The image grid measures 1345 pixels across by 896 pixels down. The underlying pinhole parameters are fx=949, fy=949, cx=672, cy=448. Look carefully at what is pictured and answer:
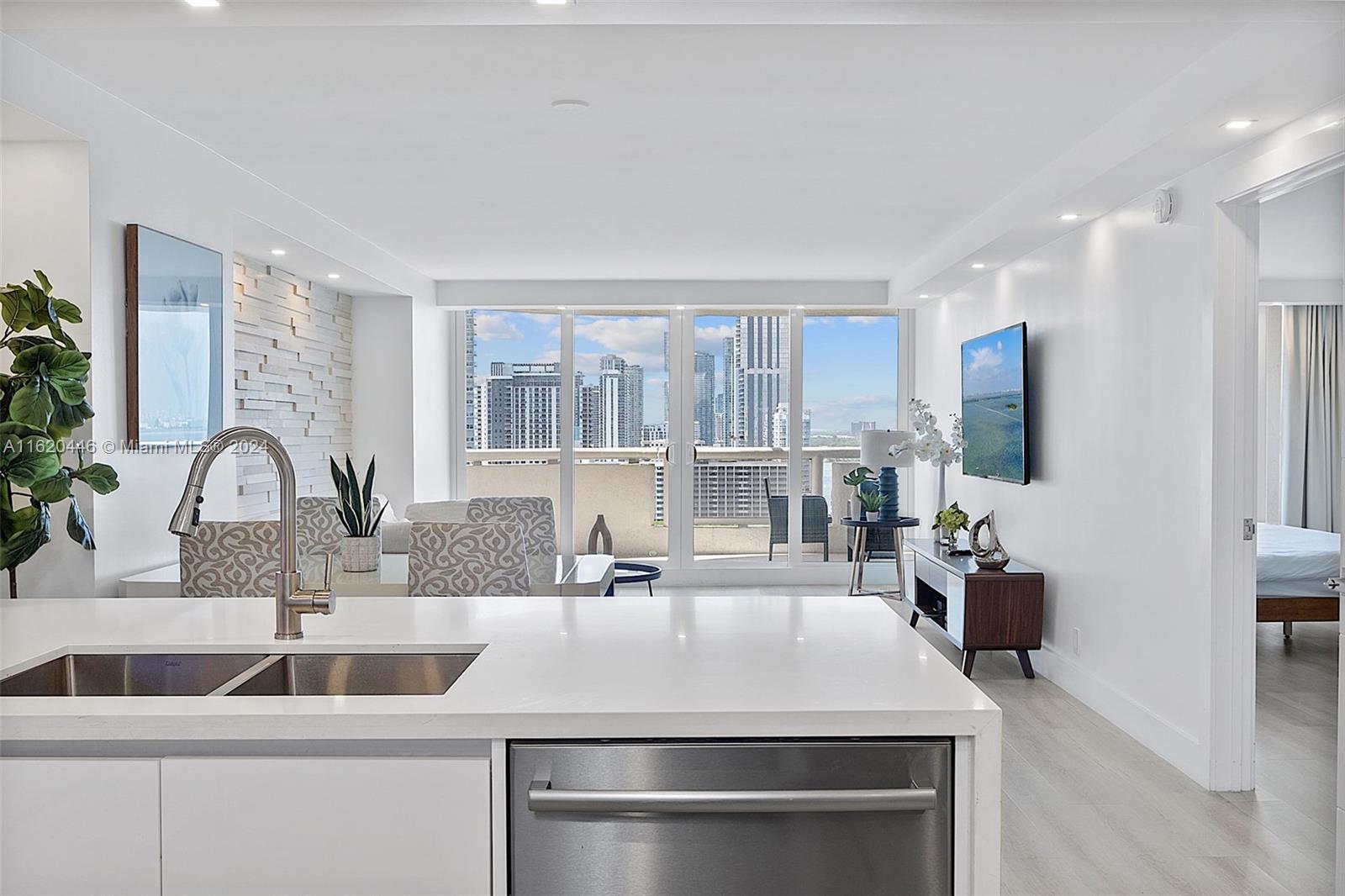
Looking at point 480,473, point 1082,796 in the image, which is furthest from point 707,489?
point 1082,796

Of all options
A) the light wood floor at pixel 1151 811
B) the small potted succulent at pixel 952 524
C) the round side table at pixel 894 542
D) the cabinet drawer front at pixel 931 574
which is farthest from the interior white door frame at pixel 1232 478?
the round side table at pixel 894 542

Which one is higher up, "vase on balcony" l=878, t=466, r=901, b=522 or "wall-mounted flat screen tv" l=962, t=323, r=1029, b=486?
"wall-mounted flat screen tv" l=962, t=323, r=1029, b=486

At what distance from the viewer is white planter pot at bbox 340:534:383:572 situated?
3849 millimetres

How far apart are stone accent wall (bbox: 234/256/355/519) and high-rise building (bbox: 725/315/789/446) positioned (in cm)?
315

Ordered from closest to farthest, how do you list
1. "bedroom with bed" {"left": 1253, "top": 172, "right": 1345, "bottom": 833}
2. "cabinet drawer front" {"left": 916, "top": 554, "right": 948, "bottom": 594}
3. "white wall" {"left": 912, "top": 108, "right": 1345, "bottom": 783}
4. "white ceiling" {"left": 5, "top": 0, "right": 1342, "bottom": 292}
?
"white ceiling" {"left": 5, "top": 0, "right": 1342, "bottom": 292}
"white wall" {"left": 912, "top": 108, "right": 1345, "bottom": 783}
"bedroom with bed" {"left": 1253, "top": 172, "right": 1345, "bottom": 833}
"cabinet drawer front" {"left": 916, "top": 554, "right": 948, "bottom": 594}

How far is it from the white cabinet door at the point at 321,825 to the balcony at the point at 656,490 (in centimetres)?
663

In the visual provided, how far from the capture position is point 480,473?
316 inches

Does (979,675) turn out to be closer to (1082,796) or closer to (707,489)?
(1082,796)

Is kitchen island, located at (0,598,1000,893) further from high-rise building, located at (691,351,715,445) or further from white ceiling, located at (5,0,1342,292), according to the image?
high-rise building, located at (691,351,715,445)

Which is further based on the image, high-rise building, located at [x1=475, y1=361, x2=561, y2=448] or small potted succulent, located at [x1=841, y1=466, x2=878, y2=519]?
high-rise building, located at [x1=475, y1=361, x2=561, y2=448]

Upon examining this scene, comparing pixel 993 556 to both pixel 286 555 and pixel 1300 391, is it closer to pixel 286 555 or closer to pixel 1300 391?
pixel 286 555

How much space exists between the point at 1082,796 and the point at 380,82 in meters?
3.41

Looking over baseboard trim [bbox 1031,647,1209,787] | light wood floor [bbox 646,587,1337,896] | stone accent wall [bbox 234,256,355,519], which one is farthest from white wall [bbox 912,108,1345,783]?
stone accent wall [bbox 234,256,355,519]

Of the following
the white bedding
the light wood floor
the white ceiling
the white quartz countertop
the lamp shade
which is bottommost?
the light wood floor
